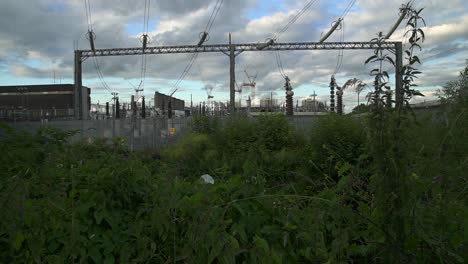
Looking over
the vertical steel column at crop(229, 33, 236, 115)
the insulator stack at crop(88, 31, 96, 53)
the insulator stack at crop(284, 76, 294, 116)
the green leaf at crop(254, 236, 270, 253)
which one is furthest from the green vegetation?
the insulator stack at crop(88, 31, 96, 53)

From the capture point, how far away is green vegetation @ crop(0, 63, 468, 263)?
2295 millimetres

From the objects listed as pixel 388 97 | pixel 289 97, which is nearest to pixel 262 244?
pixel 388 97

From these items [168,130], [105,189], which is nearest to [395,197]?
[105,189]

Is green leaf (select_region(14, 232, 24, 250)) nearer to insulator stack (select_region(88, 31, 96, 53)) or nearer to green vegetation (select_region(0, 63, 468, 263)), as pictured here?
green vegetation (select_region(0, 63, 468, 263))

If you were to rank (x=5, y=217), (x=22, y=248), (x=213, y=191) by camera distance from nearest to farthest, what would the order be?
(x=5, y=217) < (x=22, y=248) < (x=213, y=191)

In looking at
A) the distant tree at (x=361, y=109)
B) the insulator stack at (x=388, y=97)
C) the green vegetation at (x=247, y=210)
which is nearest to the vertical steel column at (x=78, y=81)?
the green vegetation at (x=247, y=210)

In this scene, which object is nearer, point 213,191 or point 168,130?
point 213,191

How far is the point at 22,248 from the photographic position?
9.10 feet

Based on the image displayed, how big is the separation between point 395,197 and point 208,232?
103 centimetres

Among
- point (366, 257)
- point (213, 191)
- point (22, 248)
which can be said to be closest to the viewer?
point (366, 257)

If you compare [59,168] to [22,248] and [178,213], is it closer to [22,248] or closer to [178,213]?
[22,248]

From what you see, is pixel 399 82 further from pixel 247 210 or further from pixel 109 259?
pixel 109 259

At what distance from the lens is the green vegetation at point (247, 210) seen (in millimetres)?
2295

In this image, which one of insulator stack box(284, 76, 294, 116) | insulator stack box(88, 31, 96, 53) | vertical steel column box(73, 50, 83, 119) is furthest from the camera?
vertical steel column box(73, 50, 83, 119)
